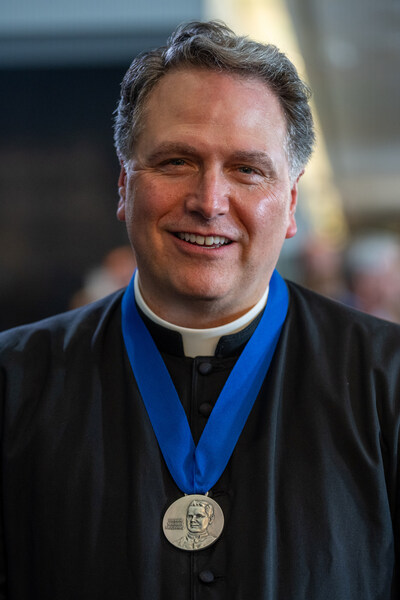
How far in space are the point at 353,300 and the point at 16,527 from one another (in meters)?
4.12

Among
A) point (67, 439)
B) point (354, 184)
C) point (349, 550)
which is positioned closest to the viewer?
point (349, 550)

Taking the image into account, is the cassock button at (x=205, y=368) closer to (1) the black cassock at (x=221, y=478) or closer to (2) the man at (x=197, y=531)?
(1) the black cassock at (x=221, y=478)

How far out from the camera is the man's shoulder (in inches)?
78.0

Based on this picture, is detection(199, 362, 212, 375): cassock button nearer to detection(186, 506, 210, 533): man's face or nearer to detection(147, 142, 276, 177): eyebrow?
detection(186, 506, 210, 533): man's face

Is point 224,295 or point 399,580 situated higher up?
point 224,295

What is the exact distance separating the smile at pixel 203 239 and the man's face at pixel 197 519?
58cm

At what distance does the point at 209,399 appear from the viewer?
1897mm

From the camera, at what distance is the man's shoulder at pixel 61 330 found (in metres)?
1.98

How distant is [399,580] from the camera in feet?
5.72

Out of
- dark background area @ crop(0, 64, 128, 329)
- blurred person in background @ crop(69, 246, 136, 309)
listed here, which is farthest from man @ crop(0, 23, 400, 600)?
dark background area @ crop(0, 64, 128, 329)

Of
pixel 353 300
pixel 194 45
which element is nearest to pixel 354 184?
pixel 353 300

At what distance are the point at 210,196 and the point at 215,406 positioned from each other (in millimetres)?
480

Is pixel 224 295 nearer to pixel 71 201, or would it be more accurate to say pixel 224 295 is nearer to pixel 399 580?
pixel 399 580

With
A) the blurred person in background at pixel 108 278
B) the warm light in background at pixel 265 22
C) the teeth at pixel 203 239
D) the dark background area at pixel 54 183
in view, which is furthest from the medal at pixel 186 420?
the dark background area at pixel 54 183
